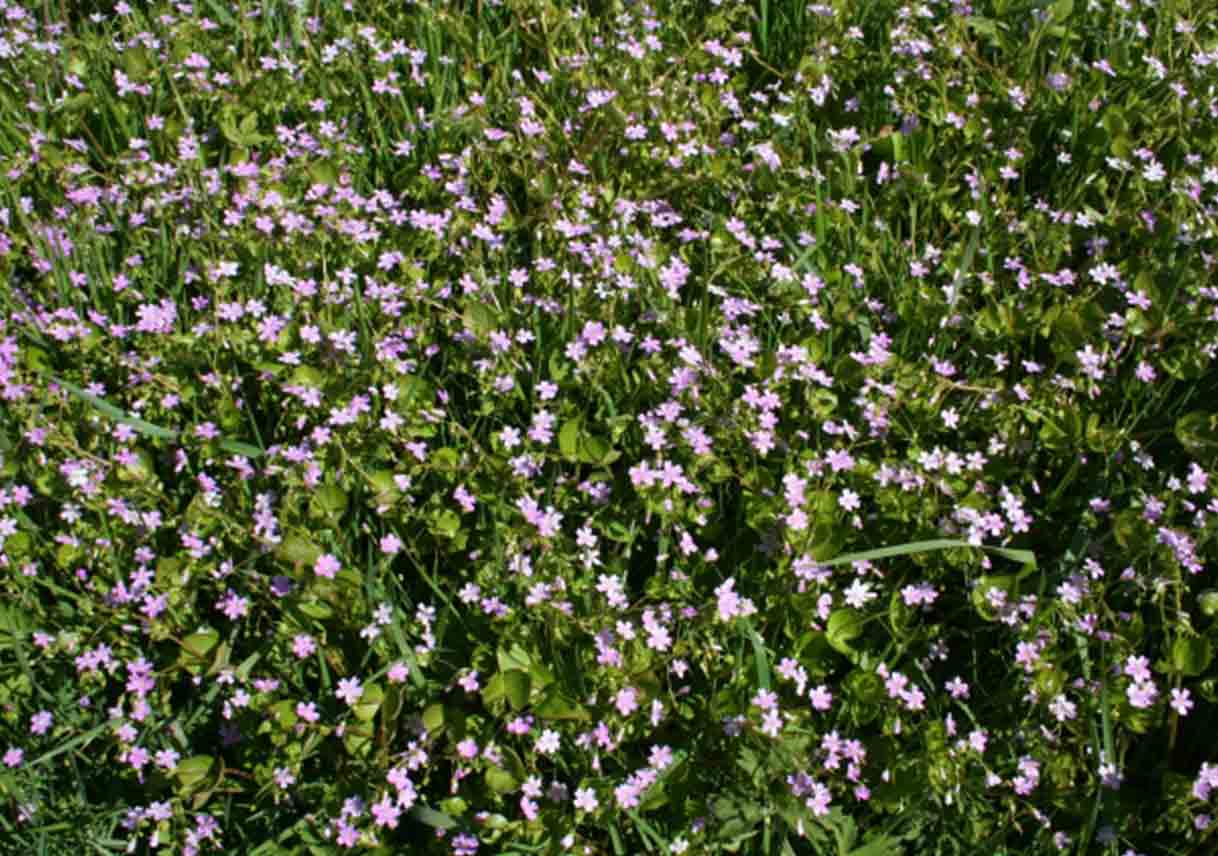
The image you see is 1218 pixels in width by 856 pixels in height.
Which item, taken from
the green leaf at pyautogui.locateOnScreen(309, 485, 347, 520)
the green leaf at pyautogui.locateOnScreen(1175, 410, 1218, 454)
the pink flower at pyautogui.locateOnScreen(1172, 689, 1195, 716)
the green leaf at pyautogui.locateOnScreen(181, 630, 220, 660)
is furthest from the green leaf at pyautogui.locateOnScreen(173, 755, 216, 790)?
the green leaf at pyautogui.locateOnScreen(1175, 410, 1218, 454)

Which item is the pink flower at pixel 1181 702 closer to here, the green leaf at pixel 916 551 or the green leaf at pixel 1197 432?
the green leaf at pixel 916 551

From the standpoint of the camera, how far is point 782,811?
254cm

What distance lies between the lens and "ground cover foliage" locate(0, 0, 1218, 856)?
2.66 m

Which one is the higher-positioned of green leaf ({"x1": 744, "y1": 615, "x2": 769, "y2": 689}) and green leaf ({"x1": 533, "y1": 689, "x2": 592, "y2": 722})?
green leaf ({"x1": 744, "y1": 615, "x2": 769, "y2": 689})

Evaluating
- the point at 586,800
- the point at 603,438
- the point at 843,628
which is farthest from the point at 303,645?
the point at 843,628

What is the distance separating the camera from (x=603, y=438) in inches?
120

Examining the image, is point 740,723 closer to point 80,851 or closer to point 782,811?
point 782,811

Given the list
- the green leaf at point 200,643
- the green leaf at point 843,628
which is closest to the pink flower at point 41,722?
the green leaf at point 200,643

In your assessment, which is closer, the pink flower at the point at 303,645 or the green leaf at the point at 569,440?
the pink flower at the point at 303,645

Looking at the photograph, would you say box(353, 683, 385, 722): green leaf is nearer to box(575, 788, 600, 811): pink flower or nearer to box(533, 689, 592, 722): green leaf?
box(533, 689, 592, 722): green leaf

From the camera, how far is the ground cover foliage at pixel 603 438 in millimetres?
2662

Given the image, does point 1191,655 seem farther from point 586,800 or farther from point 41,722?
point 41,722

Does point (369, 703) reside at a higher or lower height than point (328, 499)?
lower

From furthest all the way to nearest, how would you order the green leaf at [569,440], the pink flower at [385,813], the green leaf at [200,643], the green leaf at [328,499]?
the green leaf at [569,440] < the green leaf at [328,499] < the green leaf at [200,643] < the pink flower at [385,813]
